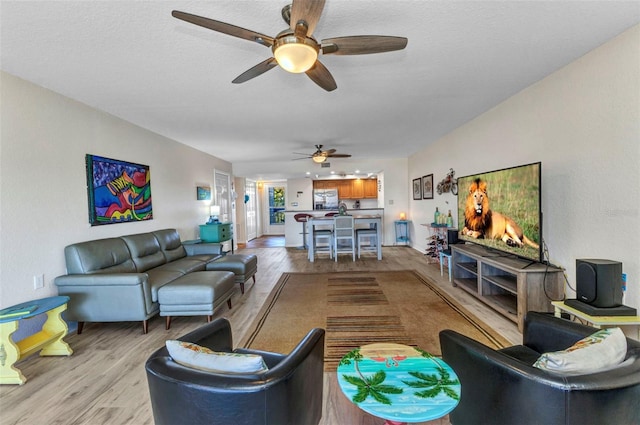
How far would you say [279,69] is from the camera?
7.91 ft

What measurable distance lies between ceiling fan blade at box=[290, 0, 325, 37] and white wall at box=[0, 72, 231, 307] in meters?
2.75

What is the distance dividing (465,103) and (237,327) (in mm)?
3766

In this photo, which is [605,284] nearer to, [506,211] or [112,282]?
[506,211]

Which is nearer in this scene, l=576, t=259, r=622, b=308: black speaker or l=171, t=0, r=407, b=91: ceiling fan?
l=171, t=0, r=407, b=91: ceiling fan

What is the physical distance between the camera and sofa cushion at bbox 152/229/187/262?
158 inches

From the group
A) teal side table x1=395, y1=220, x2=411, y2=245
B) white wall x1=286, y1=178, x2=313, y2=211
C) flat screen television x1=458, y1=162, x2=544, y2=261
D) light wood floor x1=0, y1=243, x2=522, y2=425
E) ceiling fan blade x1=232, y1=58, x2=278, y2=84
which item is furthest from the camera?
white wall x1=286, y1=178, x2=313, y2=211

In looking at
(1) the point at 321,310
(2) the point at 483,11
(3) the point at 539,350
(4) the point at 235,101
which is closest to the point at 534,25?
(2) the point at 483,11

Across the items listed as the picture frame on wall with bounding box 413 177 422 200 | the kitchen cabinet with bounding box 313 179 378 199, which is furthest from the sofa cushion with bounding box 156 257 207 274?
the kitchen cabinet with bounding box 313 179 378 199

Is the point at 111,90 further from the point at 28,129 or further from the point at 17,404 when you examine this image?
the point at 17,404

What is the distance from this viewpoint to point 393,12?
171 centimetres

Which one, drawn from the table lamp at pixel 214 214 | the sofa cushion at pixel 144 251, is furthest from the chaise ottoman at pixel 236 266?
the table lamp at pixel 214 214

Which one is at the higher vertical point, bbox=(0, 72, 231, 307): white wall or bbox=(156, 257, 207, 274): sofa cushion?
bbox=(0, 72, 231, 307): white wall

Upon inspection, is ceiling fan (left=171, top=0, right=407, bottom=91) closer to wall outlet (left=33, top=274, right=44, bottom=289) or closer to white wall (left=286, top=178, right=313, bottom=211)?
wall outlet (left=33, top=274, right=44, bottom=289)

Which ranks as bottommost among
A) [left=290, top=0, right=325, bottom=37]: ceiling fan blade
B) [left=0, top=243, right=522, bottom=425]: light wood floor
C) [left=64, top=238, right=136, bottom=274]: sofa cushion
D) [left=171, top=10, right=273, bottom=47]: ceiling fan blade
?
[left=0, top=243, right=522, bottom=425]: light wood floor
